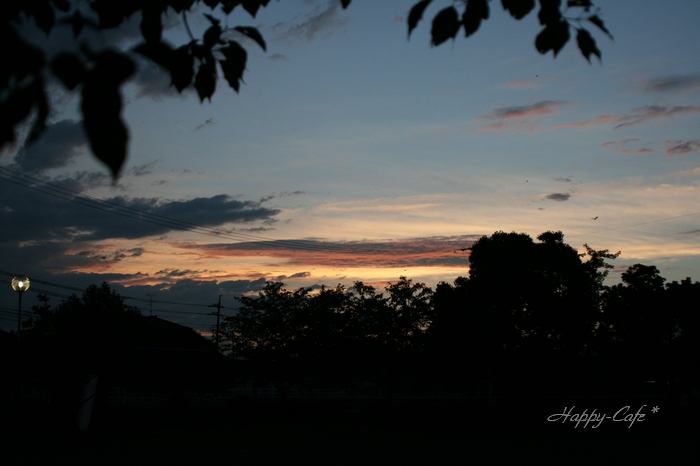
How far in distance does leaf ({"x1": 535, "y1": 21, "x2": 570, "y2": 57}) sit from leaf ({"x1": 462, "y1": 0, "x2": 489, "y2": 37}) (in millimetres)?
331

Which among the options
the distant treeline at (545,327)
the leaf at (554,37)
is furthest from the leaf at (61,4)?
the distant treeline at (545,327)

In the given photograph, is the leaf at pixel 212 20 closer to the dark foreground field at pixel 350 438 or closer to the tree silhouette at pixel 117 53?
the tree silhouette at pixel 117 53

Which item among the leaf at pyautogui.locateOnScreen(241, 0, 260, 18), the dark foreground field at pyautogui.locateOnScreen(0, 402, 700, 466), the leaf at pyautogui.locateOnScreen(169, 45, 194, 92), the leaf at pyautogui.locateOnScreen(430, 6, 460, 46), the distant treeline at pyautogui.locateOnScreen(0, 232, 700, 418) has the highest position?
the leaf at pyautogui.locateOnScreen(241, 0, 260, 18)

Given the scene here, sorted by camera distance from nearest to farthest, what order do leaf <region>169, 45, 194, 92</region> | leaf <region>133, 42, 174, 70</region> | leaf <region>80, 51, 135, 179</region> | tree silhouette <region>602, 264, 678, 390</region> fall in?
leaf <region>80, 51, 135, 179</region> → leaf <region>133, 42, 174, 70</region> → leaf <region>169, 45, 194, 92</region> → tree silhouette <region>602, 264, 678, 390</region>

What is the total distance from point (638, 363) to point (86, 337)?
98.8 feet

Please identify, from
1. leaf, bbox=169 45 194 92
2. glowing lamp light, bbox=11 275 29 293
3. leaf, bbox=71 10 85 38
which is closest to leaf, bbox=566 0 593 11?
leaf, bbox=169 45 194 92

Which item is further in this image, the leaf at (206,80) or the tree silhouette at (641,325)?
the tree silhouette at (641,325)

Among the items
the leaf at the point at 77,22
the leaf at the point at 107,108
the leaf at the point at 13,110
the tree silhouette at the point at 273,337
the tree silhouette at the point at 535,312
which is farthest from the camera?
the tree silhouette at the point at 273,337

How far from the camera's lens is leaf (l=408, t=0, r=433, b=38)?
2.74 metres

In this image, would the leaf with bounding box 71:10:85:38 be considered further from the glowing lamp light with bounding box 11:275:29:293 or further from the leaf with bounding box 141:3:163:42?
the glowing lamp light with bounding box 11:275:29:293

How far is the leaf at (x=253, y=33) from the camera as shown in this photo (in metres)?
2.65

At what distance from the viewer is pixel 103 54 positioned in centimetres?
160

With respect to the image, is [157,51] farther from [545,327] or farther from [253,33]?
[545,327]

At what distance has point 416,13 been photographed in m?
2.75
